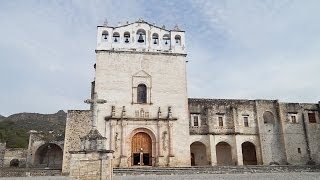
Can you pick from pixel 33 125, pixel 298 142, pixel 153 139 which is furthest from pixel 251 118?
pixel 33 125

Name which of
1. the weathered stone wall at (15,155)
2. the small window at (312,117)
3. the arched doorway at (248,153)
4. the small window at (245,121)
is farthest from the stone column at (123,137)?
the weathered stone wall at (15,155)

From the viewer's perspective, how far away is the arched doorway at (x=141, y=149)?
24.8 metres

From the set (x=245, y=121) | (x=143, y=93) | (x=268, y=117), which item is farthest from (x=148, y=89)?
(x=268, y=117)

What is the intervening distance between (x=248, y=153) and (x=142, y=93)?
42.4 feet

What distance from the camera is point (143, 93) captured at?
85.7 feet

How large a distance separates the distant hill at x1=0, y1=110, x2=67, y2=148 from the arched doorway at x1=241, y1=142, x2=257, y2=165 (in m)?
19.3

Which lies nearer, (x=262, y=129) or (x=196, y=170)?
(x=196, y=170)

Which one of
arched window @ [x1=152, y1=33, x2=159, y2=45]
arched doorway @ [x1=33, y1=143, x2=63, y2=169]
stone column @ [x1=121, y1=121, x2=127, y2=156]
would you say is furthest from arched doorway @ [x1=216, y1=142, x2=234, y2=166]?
arched doorway @ [x1=33, y1=143, x2=63, y2=169]

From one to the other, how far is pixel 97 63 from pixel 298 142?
19354mm

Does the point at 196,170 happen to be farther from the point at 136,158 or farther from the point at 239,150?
the point at 239,150

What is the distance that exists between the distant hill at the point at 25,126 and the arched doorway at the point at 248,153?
19.3m

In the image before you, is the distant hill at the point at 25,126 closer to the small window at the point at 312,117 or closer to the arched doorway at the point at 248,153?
the arched doorway at the point at 248,153

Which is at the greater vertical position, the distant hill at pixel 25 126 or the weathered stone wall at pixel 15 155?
the distant hill at pixel 25 126

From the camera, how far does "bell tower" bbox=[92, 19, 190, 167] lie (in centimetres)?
2461
